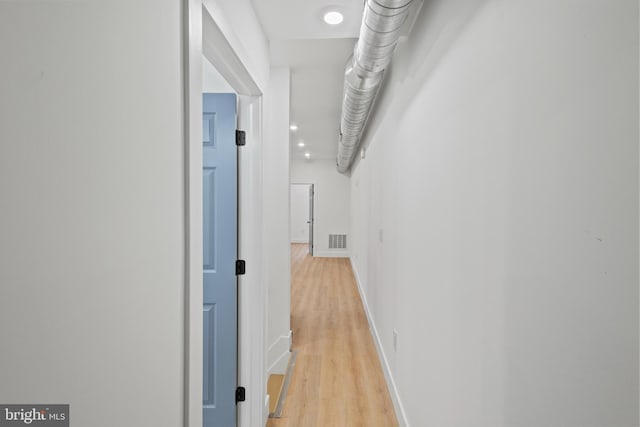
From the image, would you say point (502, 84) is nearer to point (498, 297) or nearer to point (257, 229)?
point (498, 297)

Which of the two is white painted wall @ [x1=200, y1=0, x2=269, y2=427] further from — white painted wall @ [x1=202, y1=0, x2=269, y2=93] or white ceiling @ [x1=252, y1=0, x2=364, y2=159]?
white ceiling @ [x1=252, y1=0, x2=364, y2=159]

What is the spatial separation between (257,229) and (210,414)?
111cm

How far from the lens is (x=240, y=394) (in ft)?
6.10

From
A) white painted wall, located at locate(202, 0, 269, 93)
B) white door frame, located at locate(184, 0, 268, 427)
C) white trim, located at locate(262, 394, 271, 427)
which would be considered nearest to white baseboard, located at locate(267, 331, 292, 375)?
white trim, located at locate(262, 394, 271, 427)

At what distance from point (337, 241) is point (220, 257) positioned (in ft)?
24.4

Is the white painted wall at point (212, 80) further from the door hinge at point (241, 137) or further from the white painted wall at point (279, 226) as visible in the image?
the white painted wall at point (279, 226)

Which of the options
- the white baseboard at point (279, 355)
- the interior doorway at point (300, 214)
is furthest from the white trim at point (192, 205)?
the interior doorway at point (300, 214)

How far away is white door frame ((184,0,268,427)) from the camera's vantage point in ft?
2.82

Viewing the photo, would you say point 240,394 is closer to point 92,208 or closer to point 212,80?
point 92,208

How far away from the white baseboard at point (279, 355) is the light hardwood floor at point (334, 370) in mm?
118

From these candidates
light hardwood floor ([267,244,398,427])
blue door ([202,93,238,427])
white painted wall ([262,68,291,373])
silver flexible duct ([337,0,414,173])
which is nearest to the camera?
silver flexible duct ([337,0,414,173])

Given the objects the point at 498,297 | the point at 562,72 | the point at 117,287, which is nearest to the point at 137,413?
the point at 117,287

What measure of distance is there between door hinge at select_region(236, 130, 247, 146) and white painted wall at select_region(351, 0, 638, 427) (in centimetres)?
103

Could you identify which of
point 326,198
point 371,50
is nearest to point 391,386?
point 371,50
